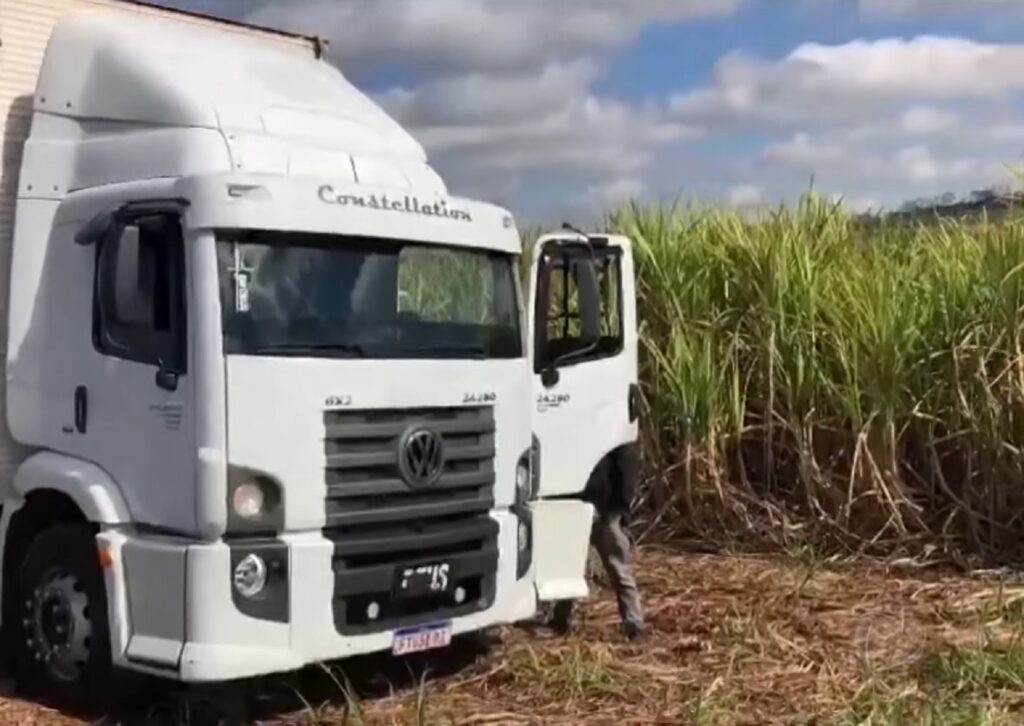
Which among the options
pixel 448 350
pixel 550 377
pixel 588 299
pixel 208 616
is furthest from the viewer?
pixel 550 377

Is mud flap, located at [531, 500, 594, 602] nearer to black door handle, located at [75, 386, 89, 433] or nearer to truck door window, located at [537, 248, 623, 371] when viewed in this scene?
truck door window, located at [537, 248, 623, 371]

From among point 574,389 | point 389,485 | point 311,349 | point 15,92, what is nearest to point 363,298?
point 311,349

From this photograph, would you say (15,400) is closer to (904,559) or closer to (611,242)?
(611,242)

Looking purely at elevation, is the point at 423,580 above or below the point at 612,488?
below

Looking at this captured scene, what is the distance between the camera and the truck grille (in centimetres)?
636

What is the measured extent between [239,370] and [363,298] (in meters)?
0.78

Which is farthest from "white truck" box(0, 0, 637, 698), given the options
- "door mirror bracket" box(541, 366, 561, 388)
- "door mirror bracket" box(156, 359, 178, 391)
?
"door mirror bracket" box(541, 366, 561, 388)

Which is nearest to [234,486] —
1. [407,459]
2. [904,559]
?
[407,459]

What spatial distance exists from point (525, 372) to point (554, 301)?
1770 mm

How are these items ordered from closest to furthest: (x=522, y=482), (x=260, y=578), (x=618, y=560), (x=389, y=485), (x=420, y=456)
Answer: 1. (x=260, y=578)
2. (x=389, y=485)
3. (x=420, y=456)
4. (x=522, y=482)
5. (x=618, y=560)

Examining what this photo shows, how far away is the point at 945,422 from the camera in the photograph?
10.2 metres

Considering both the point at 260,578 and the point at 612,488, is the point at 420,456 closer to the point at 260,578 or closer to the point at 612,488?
the point at 260,578

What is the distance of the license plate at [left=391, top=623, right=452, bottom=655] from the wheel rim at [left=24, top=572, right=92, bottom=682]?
138cm

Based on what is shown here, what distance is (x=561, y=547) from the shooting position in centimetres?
773
